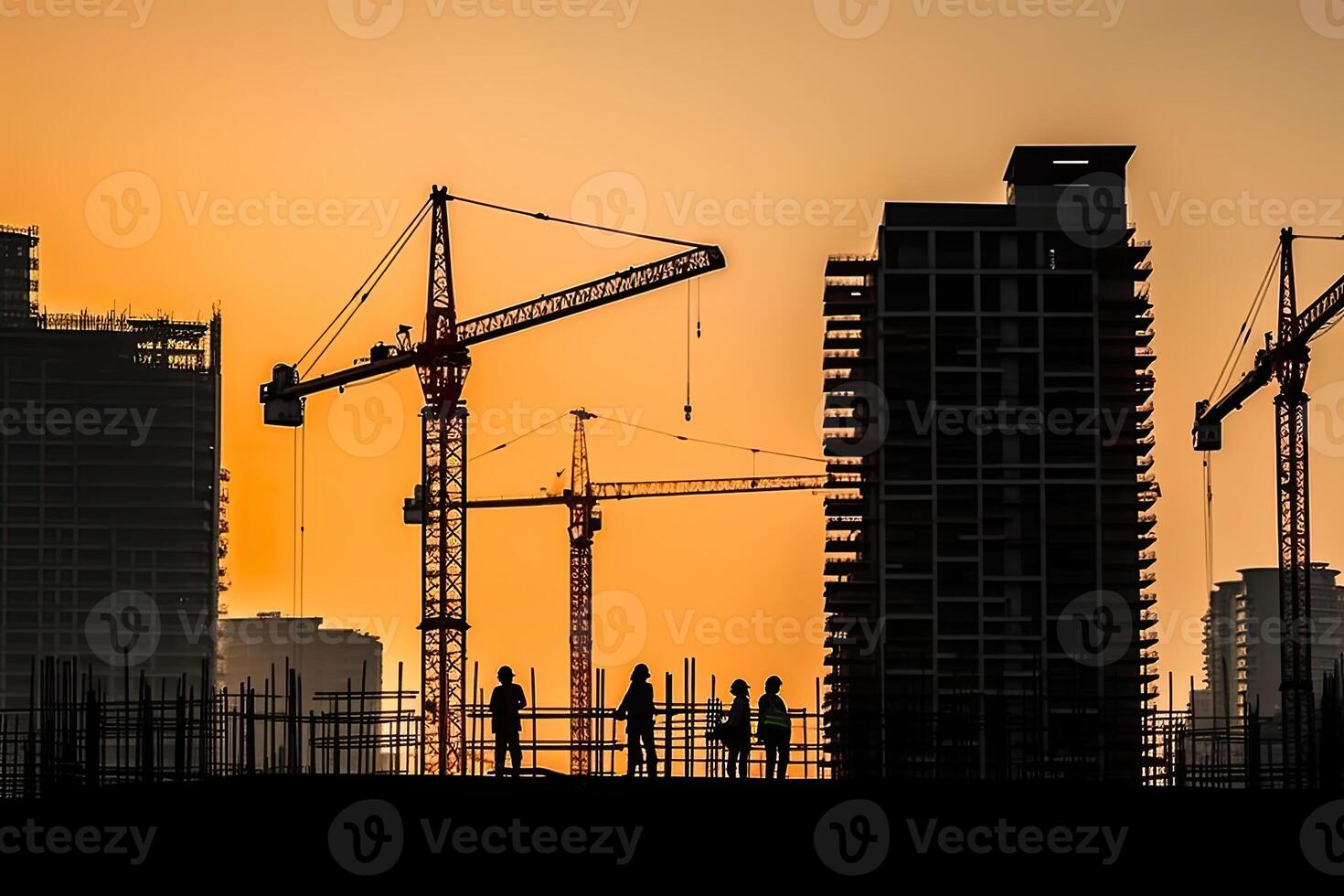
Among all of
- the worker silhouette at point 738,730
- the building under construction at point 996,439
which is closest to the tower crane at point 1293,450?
the building under construction at point 996,439

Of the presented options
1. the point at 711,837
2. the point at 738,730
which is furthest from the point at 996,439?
the point at 711,837

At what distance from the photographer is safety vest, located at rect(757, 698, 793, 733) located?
42.8 m

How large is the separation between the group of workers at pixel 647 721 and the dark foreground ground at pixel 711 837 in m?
4.01

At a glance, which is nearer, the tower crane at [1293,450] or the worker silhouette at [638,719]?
the worker silhouette at [638,719]

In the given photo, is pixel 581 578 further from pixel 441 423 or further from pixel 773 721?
pixel 773 721

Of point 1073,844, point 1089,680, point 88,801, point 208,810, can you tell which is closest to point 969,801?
point 1073,844

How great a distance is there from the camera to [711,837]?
36.9m

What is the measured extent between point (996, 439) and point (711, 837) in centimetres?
9432

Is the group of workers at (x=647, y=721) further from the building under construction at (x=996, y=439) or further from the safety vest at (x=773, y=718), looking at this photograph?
the building under construction at (x=996, y=439)

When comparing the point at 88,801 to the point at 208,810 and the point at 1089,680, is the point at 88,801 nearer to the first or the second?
the point at 208,810

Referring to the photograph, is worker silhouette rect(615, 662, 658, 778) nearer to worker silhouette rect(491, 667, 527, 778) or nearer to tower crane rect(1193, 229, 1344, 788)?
worker silhouette rect(491, 667, 527, 778)

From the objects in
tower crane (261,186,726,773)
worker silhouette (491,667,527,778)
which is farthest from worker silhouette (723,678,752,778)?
tower crane (261,186,726,773)

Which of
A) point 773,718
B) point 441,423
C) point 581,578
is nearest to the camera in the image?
point 773,718

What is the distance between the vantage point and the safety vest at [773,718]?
140ft
